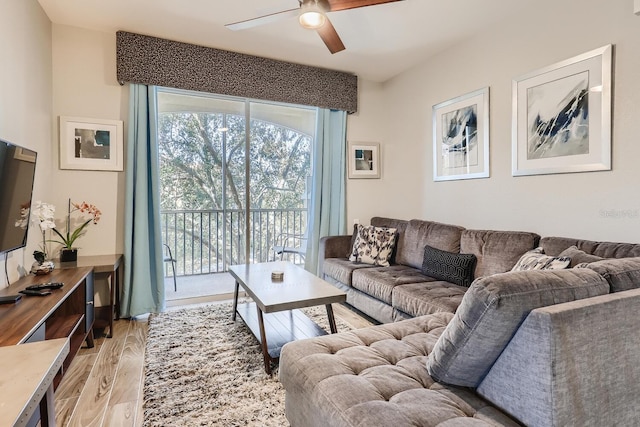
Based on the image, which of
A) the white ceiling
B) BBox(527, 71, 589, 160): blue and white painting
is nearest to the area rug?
BBox(527, 71, 589, 160): blue and white painting

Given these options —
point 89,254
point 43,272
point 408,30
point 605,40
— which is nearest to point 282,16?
point 408,30

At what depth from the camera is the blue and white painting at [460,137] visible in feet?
10.2

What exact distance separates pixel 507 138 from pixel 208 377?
2.83 m

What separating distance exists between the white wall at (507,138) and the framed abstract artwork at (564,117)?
0.06m

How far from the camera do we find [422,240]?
3174 millimetres

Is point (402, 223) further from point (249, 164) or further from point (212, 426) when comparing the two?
point (212, 426)

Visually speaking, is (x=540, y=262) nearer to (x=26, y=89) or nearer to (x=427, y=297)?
(x=427, y=297)

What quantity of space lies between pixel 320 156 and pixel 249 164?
2.68 feet

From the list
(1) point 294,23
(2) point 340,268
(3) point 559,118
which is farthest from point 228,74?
(3) point 559,118

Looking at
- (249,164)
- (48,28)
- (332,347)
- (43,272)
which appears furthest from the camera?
(249,164)

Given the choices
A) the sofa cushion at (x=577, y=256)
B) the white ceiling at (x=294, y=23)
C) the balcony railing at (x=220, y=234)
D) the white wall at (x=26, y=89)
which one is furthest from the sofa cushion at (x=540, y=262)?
the white wall at (x=26, y=89)

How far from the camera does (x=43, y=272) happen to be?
2344 mm

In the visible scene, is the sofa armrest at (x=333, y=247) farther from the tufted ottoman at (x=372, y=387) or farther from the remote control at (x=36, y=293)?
the remote control at (x=36, y=293)

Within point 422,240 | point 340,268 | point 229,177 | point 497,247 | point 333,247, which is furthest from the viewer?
point 229,177
